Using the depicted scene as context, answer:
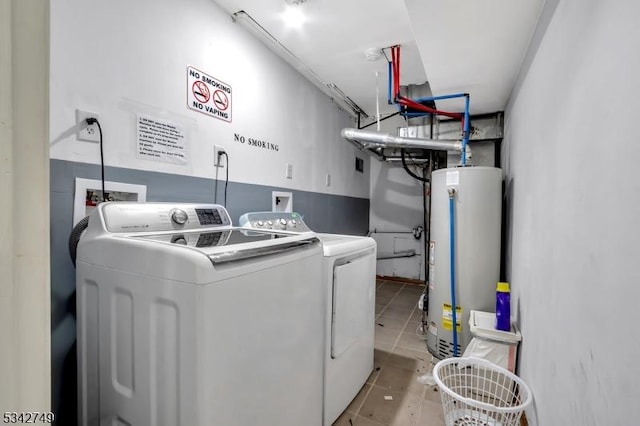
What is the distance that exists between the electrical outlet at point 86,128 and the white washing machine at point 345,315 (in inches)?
34.4

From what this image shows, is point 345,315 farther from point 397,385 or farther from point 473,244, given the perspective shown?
point 473,244

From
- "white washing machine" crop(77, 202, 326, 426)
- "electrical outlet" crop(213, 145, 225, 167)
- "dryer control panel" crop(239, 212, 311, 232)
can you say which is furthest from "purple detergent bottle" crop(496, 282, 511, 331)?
"electrical outlet" crop(213, 145, 225, 167)

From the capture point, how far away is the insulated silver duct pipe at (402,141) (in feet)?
8.66

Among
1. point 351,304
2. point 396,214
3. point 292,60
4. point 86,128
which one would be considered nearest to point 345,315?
point 351,304

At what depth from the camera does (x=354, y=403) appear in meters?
1.73

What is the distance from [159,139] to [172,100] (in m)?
0.24

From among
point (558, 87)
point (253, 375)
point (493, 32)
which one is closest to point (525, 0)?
point (493, 32)

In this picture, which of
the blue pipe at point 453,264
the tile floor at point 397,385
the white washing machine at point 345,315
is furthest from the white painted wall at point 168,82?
the tile floor at point 397,385

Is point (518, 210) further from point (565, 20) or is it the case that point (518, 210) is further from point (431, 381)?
point (431, 381)

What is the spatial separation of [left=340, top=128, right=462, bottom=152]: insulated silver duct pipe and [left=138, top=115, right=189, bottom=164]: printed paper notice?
1843mm

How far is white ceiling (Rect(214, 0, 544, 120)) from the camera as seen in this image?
1.41 m

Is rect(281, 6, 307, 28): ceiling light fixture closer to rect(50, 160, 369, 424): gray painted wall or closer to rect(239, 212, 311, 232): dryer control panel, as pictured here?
rect(50, 160, 369, 424): gray painted wall

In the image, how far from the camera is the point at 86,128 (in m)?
1.22

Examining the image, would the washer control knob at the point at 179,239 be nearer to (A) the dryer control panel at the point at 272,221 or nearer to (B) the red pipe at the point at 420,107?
(A) the dryer control panel at the point at 272,221
